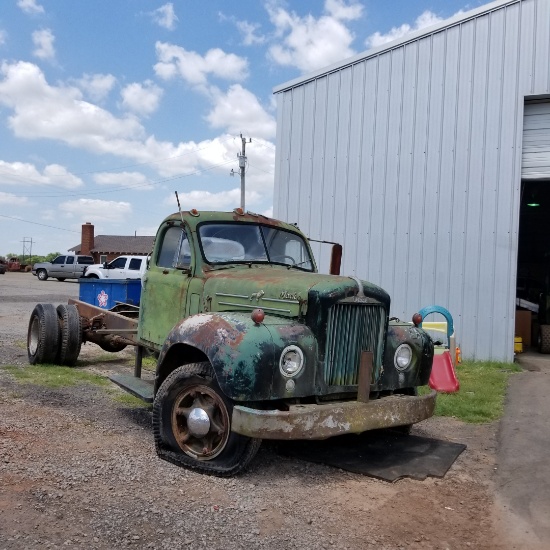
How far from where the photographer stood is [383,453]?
515 cm

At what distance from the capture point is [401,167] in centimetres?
1132

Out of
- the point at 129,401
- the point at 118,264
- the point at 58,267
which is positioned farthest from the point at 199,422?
the point at 58,267

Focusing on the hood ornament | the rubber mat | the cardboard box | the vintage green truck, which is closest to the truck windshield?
the vintage green truck

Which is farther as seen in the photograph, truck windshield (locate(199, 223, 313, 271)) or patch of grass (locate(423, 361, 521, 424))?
patch of grass (locate(423, 361, 521, 424))

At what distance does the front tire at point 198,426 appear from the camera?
14.4 feet

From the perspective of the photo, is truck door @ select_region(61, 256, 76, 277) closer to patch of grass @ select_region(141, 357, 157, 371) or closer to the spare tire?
patch of grass @ select_region(141, 357, 157, 371)

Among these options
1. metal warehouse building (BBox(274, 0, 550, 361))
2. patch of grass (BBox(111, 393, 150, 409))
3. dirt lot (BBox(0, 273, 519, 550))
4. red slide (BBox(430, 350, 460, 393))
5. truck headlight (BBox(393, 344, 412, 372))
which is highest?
metal warehouse building (BBox(274, 0, 550, 361))

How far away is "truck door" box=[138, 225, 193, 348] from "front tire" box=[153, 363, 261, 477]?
3.49ft

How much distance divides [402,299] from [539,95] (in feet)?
14.0

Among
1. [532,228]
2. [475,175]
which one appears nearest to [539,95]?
[475,175]

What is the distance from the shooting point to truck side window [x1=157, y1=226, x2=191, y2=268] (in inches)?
229

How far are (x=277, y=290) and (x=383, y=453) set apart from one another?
67.0 inches

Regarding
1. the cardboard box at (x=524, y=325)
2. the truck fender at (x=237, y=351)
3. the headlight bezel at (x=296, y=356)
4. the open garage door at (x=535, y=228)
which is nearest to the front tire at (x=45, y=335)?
the truck fender at (x=237, y=351)

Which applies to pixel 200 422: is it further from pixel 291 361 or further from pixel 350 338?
pixel 350 338
